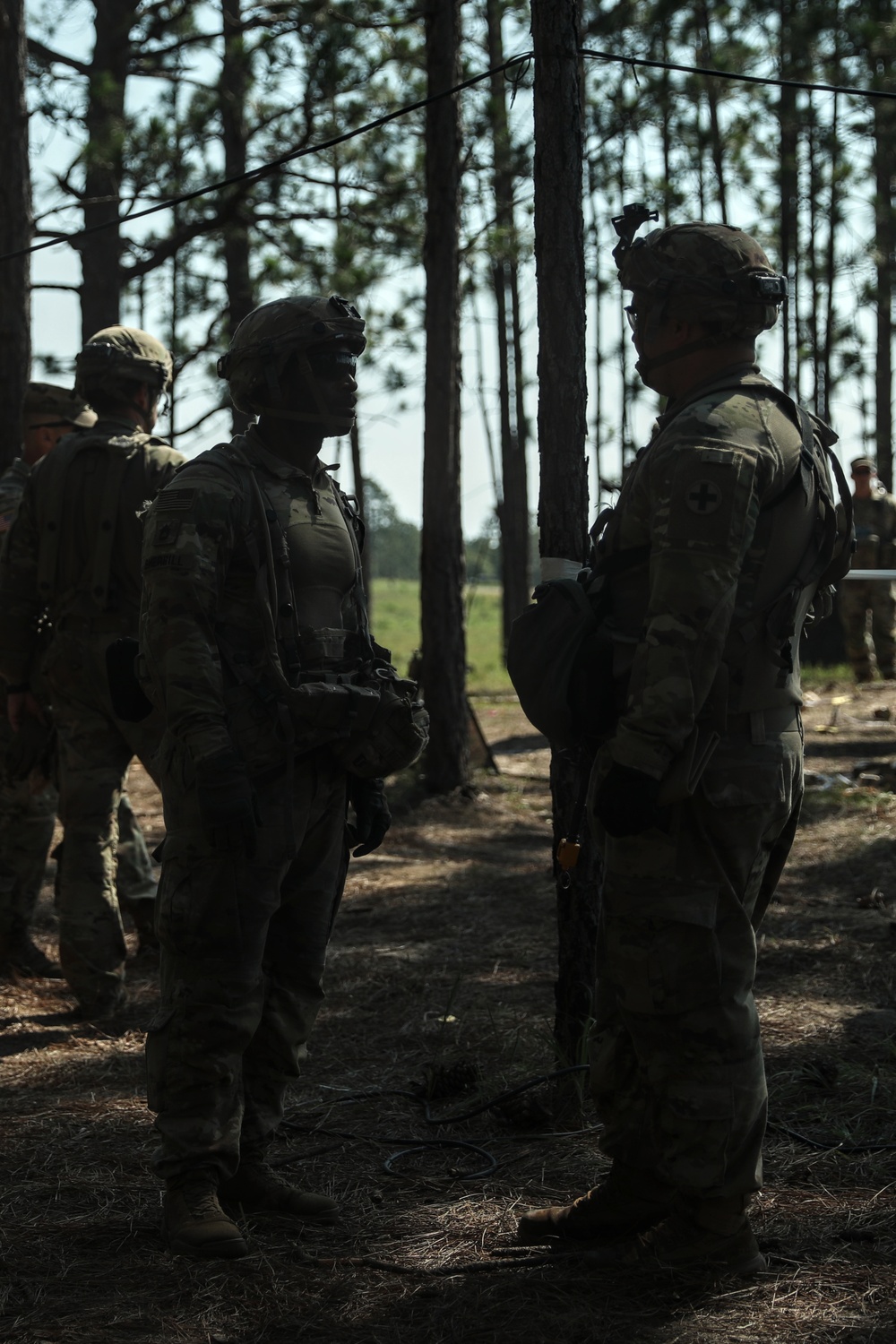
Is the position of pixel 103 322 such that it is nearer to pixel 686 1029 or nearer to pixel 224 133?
pixel 224 133

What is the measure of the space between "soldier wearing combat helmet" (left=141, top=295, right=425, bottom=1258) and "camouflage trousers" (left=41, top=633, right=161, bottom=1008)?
79.2 inches

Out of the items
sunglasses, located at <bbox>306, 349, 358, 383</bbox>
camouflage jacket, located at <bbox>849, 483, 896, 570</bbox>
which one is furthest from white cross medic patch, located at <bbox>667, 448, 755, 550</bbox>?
camouflage jacket, located at <bbox>849, 483, 896, 570</bbox>

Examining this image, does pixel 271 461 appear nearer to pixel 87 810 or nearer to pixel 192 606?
pixel 192 606

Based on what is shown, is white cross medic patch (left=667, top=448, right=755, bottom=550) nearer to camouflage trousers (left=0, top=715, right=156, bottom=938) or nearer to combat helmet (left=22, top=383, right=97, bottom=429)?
camouflage trousers (left=0, top=715, right=156, bottom=938)

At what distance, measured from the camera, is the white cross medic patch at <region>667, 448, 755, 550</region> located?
2.95 m

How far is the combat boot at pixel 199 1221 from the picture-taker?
330 centimetres

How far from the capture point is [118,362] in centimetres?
545

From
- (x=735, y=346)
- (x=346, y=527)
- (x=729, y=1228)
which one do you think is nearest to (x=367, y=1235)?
(x=729, y=1228)

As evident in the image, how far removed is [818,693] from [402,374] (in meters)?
9.31

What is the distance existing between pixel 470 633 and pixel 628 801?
169 ft

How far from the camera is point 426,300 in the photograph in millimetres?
10016

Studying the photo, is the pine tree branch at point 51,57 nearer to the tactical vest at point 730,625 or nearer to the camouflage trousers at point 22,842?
the camouflage trousers at point 22,842

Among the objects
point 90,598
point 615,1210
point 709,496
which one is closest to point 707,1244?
point 615,1210

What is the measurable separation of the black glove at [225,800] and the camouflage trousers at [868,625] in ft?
47.8
